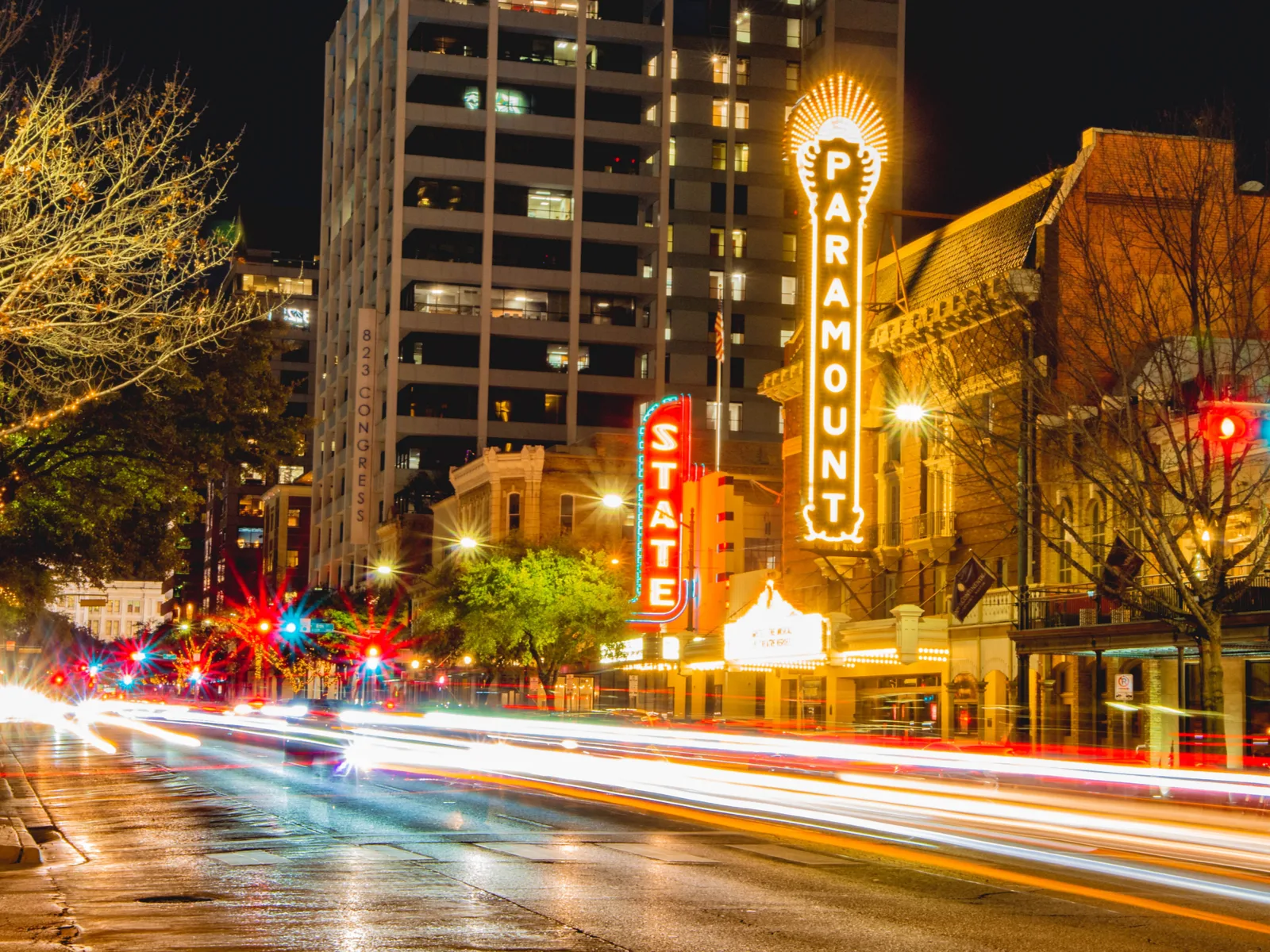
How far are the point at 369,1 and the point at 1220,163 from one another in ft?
292

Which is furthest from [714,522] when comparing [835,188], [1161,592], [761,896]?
[761,896]

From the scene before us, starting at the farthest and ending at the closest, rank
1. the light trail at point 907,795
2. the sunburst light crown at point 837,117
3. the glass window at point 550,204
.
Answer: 1. the glass window at point 550,204
2. the sunburst light crown at point 837,117
3. the light trail at point 907,795

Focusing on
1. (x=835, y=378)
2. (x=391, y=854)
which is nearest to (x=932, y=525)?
(x=835, y=378)

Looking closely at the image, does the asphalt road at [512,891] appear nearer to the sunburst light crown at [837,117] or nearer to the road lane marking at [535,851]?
the road lane marking at [535,851]

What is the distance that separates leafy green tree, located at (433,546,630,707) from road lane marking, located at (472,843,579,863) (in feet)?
141

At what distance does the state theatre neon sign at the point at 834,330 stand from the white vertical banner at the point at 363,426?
180ft

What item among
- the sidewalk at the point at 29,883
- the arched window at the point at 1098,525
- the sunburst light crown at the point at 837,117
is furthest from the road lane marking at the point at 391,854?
the sunburst light crown at the point at 837,117

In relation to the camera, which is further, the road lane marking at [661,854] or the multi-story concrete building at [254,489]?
the multi-story concrete building at [254,489]

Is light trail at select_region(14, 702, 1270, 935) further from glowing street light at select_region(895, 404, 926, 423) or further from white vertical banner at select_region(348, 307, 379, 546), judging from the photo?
white vertical banner at select_region(348, 307, 379, 546)

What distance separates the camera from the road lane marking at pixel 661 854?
16547 mm

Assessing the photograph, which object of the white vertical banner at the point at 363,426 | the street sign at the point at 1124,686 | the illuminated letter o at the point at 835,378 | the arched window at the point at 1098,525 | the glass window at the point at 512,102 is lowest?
the street sign at the point at 1124,686

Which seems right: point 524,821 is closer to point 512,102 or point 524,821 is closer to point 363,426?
point 363,426

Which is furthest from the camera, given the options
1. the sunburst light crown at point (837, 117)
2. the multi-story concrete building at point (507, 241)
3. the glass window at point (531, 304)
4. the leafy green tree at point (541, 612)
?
the glass window at point (531, 304)

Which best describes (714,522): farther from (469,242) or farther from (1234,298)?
(469,242)
